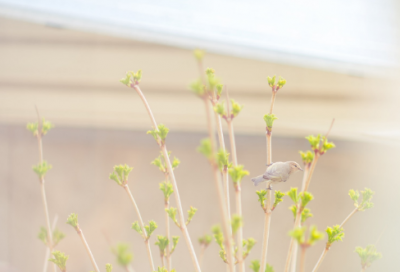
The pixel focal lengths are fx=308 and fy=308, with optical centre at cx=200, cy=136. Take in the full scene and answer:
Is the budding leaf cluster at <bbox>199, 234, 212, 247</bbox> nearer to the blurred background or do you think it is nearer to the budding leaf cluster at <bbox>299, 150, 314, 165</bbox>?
the budding leaf cluster at <bbox>299, 150, 314, 165</bbox>

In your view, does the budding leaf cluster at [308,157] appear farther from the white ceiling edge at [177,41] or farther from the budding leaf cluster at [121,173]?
the white ceiling edge at [177,41]

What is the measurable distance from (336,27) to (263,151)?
37cm

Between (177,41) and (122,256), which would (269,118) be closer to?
(122,256)

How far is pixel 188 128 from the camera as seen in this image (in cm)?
94

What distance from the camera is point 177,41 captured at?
2.87 feet

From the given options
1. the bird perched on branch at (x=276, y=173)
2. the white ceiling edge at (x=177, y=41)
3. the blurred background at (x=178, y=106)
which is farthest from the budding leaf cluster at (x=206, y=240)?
the white ceiling edge at (x=177, y=41)

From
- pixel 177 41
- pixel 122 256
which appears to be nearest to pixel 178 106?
pixel 177 41

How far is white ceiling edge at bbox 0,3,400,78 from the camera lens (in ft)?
2.64

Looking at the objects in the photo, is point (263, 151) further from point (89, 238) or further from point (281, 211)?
point (89, 238)

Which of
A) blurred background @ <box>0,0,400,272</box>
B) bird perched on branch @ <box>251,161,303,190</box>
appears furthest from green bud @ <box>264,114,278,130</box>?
blurred background @ <box>0,0,400,272</box>

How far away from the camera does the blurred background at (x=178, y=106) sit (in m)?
0.74

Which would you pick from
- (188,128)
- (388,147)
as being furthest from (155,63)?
(388,147)

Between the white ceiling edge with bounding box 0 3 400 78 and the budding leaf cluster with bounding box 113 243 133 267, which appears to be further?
the white ceiling edge with bounding box 0 3 400 78

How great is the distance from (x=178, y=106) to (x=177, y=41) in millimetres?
189
